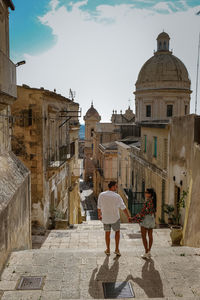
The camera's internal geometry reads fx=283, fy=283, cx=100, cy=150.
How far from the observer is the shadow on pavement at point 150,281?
4688mm

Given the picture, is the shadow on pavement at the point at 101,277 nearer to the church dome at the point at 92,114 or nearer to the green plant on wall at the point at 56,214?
the green plant on wall at the point at 56,214

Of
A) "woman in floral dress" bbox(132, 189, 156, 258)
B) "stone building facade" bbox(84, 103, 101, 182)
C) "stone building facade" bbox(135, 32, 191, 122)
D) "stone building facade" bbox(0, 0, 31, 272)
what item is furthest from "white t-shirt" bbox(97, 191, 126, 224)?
"stone building facade" bbox(84, 103, 101, 182)

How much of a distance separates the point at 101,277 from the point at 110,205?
139 cm

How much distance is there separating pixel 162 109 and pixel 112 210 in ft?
88.6

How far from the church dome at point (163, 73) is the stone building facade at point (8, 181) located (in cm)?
2432

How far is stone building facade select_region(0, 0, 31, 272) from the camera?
5.91m

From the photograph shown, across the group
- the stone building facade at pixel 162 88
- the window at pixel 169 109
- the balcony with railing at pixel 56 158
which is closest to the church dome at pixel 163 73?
the stone building facade at pixel 162 88

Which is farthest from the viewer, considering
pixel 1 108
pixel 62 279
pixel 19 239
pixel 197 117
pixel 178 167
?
pixel 178 167

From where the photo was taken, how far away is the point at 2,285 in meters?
4.90

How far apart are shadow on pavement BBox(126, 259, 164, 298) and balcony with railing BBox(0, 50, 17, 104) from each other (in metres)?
5.52

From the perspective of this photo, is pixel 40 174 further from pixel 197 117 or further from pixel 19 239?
pixel 197 117

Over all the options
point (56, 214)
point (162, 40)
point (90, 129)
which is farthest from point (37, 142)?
point (90, 129)

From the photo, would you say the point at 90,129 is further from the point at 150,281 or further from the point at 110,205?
the point at 150,281

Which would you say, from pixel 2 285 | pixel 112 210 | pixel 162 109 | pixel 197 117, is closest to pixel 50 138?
pixel 197 117
